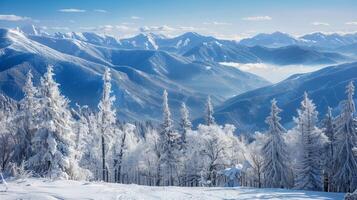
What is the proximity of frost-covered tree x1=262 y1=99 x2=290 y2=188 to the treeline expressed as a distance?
0.15m

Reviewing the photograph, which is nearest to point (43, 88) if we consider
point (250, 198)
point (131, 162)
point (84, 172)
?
point (84, 172)

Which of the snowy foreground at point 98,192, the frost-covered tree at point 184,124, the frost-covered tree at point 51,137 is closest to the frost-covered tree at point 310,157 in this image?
the snowy foreground at point 98,192

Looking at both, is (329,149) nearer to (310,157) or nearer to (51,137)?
(310,157)

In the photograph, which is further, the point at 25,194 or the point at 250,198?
the point at 250,198

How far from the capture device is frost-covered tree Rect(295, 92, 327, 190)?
2495 inches

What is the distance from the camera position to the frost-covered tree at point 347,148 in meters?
61.0

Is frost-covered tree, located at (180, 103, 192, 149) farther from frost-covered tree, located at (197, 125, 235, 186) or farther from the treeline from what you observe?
frost-covered tree, located at (197, 125, 235, 186)

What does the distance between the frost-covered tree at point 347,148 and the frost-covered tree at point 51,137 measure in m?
36.7

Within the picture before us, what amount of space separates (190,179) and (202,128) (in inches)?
465

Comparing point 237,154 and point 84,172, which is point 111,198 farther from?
point 237,154

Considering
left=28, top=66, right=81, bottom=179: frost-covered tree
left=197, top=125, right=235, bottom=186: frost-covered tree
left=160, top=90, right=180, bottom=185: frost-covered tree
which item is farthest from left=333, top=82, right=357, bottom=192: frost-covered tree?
left=28, top=66, right=81, bottom=179: frost-covered tree

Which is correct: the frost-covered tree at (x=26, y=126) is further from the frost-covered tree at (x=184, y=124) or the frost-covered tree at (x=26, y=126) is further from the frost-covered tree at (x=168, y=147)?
the frost-covered tree at (x=184, y=124)

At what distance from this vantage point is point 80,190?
32.6m

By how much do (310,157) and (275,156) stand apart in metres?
5.60
